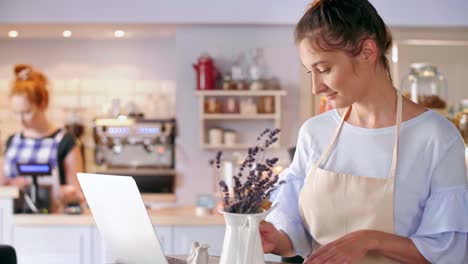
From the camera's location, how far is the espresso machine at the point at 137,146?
25.5 feet

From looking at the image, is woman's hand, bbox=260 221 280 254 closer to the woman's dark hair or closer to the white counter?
the woman's dark hair

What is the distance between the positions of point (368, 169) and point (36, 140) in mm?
4129

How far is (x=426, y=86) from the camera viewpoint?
4.32 m

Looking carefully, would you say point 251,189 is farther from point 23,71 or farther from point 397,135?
point 23,71

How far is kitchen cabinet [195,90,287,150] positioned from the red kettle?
6 cm

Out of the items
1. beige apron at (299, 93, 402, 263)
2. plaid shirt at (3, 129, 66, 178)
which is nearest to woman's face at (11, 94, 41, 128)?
plaid shirt at (3, 129, 66, 178)

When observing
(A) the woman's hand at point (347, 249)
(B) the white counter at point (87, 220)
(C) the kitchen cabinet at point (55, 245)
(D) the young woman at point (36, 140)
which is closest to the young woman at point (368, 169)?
(A) the woman's hand at point (347, 249)

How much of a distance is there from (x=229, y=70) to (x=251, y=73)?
241mm

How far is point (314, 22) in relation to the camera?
5.81 feet

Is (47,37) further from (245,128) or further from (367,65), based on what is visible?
(367,65)

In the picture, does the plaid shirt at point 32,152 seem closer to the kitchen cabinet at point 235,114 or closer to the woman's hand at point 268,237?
the kitchen cabinet at point 235,114

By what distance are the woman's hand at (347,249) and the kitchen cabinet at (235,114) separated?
4.50 m

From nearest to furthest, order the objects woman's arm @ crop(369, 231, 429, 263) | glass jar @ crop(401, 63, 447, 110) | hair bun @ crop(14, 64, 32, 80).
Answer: woman's arm @ crop(369, 231, 429, 263) < glass jar @ crop(401, 63, 447, 110) < hair bun @ crop(14, 64, 32, 80)

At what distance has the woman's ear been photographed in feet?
5.83
